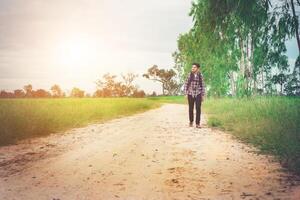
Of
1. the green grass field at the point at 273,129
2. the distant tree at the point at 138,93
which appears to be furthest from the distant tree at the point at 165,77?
the green grass field at the point at 273,129

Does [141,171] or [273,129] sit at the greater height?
[273,129]

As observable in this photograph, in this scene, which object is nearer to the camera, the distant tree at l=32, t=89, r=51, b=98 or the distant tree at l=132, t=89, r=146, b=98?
the distant tree at l=32, t=89, r=51, b=98

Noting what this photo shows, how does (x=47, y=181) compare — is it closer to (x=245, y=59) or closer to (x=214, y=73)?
(x=245, y=59)

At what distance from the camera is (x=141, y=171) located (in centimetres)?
620

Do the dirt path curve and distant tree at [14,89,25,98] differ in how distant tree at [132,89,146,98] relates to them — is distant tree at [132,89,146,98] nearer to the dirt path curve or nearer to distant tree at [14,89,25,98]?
distant tree at [14,89,25,98]

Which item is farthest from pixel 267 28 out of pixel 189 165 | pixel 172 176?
pixel 172 176

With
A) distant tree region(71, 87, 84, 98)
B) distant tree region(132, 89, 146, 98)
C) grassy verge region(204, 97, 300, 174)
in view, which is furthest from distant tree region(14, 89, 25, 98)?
grassy verge region(204, 97, 300, 174)

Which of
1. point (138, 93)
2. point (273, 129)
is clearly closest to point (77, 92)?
point (138, 93)

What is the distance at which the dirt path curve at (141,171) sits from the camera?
4.98 metres

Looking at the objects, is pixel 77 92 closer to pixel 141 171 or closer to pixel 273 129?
pixel 273 129

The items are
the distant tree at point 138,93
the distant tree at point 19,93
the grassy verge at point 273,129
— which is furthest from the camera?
the distant tree at point 138,93

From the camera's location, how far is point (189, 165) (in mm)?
6668

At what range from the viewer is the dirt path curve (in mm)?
4977

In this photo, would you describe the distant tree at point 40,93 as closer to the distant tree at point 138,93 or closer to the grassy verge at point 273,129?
the distant tree at point 138,93
